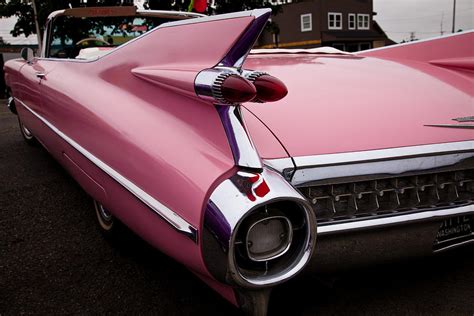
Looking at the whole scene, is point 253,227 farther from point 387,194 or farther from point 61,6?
point 61,6

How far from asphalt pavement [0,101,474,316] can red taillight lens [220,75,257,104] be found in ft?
2.05

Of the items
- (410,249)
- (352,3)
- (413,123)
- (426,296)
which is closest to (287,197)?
(410,249)

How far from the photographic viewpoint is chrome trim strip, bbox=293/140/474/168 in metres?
1.44

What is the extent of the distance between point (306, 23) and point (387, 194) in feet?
110

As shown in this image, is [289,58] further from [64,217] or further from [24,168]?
[24,168]

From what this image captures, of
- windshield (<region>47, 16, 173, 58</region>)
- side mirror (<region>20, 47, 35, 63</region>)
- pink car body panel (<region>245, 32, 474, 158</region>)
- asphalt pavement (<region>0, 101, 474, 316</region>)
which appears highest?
windshield (<region>47, 16, 173, 58</region>)

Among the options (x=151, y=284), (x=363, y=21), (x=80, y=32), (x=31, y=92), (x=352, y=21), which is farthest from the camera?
(x=363, y=21)

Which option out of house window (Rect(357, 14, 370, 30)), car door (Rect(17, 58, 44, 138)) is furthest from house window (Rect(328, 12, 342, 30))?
car door (Rect(17, 58, 44, 138))

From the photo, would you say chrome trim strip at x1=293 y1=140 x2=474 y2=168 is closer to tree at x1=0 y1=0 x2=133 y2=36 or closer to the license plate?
the license plate

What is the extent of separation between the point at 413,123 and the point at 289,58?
92 centimetres

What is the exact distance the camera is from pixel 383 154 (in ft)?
4.96

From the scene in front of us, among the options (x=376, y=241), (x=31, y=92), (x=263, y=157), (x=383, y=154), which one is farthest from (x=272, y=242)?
(x=31, y=92)

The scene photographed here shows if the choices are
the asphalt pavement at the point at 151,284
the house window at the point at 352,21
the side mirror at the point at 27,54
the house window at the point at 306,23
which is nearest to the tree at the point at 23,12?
the side mirror at the point at 27,54

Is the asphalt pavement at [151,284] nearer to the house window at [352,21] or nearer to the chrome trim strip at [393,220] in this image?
the chrome trim strip at [393,220]
